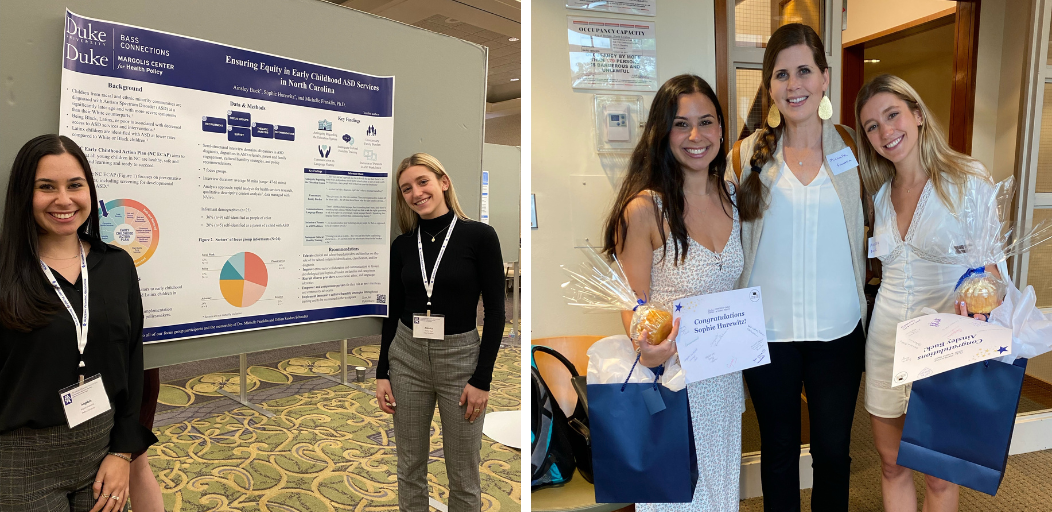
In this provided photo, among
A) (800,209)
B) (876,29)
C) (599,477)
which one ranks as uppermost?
(876,29)

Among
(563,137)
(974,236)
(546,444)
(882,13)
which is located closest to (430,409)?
(546,444)

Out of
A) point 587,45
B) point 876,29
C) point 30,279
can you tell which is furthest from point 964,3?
point 30,279

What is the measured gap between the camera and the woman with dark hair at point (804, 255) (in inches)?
68.4

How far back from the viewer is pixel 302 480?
3131 mm

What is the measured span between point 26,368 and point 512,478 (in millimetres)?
2305

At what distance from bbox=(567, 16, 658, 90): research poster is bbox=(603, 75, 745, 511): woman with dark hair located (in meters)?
0.62

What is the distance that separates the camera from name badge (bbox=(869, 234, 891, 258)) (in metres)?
1.80

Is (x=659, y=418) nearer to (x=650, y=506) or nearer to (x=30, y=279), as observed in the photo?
(x=650, y=506)

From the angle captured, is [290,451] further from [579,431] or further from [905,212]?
[905,212]

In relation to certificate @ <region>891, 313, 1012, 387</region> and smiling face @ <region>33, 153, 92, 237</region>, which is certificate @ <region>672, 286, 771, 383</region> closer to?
certificate @ <region>891, 313, 1012, 387</region>

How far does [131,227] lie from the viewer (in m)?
1.71

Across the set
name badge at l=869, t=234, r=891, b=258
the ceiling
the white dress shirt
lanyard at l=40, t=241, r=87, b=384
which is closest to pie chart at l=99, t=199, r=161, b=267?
lanyard at l=40, t=241, r=87, b=384

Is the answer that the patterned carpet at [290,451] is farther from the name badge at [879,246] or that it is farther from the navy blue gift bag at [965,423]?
the name badge at [879,246]

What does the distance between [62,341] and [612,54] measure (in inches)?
75.5
